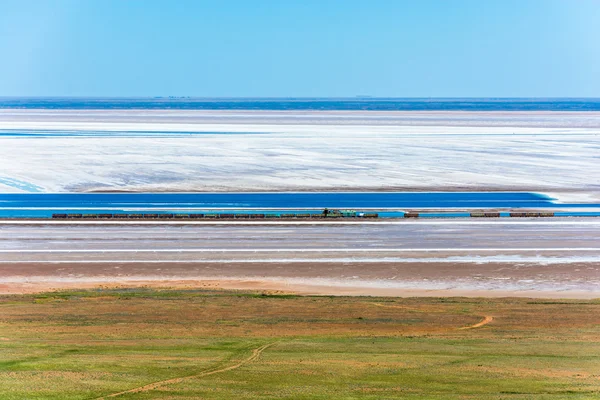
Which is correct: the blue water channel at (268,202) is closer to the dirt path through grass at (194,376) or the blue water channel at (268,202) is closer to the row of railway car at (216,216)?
the row of railway car at (216,216)

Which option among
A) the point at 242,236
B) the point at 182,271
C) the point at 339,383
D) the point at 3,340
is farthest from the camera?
the point at 242,236

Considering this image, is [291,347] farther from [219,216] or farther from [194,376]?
[219,216]

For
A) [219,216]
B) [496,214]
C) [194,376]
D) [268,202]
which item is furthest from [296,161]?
[194,376]

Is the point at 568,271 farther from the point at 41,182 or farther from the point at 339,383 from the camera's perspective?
the point at 41,182

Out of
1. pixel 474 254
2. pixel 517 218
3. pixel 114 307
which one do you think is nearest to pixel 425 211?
pixel 517 218

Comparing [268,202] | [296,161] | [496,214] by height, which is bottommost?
[268,202]

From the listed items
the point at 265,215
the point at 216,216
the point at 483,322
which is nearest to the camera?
the point at 483,322
